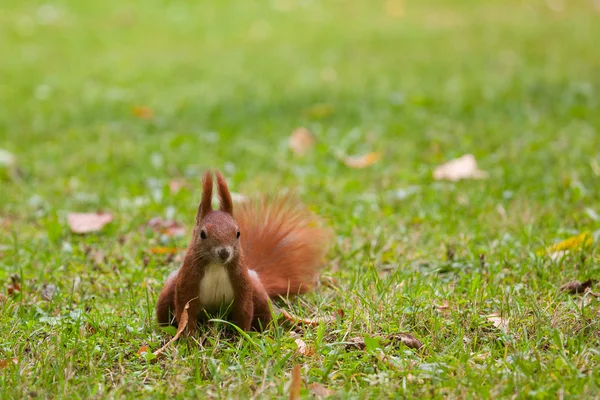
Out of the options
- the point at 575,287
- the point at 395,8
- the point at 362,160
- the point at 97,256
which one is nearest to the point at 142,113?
the point at 362,160

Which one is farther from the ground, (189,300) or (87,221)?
(189,300)

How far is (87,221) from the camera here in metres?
3.16

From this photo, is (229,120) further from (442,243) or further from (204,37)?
(204,37)

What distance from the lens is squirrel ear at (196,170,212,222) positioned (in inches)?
80.7

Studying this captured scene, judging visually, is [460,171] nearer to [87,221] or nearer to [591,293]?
[591,293]

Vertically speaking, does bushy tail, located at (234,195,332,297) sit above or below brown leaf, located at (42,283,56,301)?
above

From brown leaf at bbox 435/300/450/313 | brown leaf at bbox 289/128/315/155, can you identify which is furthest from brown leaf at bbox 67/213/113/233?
brown leaf at bbox 435/300/450/313

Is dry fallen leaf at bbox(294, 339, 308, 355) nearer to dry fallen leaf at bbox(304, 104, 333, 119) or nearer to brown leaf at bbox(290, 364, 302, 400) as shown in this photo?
brown leaf at bbox(290, 364, 302, 400)

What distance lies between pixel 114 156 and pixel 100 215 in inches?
40.6

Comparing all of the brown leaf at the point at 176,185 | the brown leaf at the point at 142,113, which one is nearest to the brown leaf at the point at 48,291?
the brown leaf at the point at 176,185

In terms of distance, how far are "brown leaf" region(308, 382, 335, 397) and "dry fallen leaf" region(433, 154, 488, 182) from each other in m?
2.03

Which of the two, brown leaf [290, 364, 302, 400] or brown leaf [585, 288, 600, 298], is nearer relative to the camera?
brown leaf [290, 364, 302, 400]

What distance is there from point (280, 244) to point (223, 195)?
439 mm

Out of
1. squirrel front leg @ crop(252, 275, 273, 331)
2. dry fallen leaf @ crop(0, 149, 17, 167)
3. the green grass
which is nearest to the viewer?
the green grass
